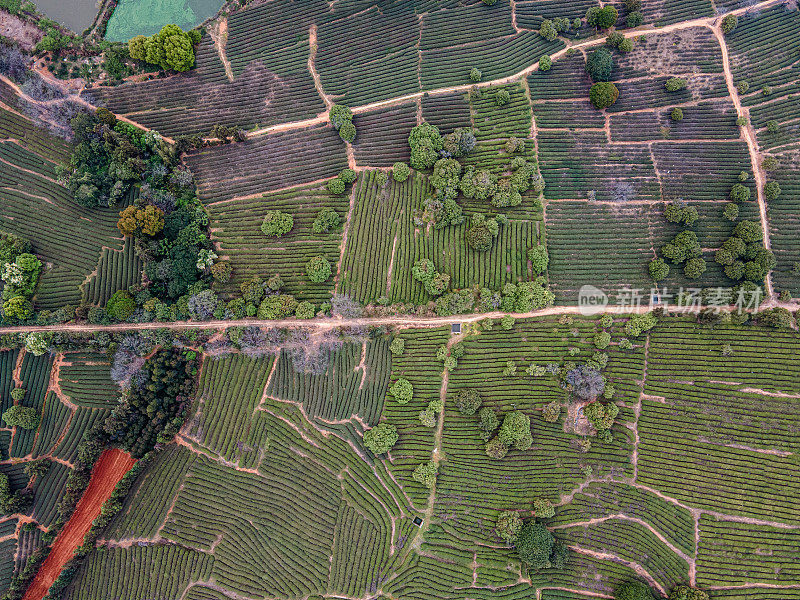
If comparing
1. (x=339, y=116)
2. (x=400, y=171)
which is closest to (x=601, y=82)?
(x=400, y=171)

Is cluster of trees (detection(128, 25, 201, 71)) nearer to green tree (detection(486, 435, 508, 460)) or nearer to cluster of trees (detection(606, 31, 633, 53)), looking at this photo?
cluster of trees (detection(606, 31, 633, 53))

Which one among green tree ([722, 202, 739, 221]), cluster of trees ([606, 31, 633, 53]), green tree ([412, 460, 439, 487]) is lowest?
green tree ([412, 460, 439, 487])

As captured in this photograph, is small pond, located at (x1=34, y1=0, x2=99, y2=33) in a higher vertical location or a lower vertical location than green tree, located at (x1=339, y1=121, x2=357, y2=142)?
higher

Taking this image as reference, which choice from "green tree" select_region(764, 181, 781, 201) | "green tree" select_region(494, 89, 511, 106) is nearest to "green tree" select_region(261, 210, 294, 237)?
"green tree" select_region(494, 89, 511, 106)

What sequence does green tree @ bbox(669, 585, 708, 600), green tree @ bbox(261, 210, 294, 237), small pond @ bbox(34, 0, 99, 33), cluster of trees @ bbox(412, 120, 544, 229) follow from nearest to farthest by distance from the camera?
green tree @ bbox(669, 585, 708, 600) < cluster of trees @ bbox(412, 120, 544, 229) < green tree @ bbox(261, 210, 294, 237) < small pond @ bbox(34, 0, 99, 33)

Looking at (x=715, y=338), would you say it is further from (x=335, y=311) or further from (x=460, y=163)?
(x=335, y=311)

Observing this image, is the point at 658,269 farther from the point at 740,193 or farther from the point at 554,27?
the point at 554,27

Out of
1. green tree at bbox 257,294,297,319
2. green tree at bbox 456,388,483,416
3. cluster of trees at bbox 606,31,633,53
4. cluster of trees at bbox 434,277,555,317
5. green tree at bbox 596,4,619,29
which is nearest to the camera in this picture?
green tree at bbox 456,388,483,416
